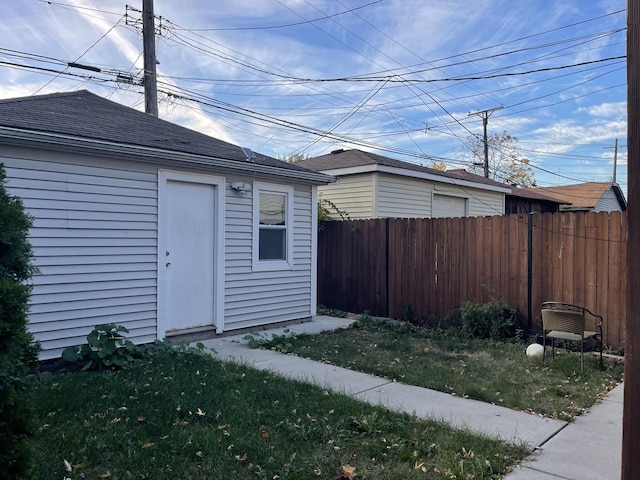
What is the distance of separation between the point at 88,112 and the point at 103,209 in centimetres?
209

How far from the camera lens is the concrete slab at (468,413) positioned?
12.3 feet

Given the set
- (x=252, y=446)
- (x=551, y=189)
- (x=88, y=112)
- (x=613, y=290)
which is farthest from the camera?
(x=551, y=189)

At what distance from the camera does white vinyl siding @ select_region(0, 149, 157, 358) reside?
5309 millimetres

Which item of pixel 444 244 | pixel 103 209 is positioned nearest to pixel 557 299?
pixel 444 244

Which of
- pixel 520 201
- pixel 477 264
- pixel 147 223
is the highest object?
pixel 520 201

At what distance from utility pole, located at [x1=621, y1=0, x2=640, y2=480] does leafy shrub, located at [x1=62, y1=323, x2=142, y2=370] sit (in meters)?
4.84

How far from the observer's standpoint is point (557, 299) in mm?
7078

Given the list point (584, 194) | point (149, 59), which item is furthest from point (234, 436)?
point (584, 194)

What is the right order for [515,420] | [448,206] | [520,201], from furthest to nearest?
[520,201]
[448,206]
[515,420]

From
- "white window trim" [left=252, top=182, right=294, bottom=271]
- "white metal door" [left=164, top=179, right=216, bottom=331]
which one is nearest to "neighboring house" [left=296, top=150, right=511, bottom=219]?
"white window trim" [left=252, top=182, right=294, bottom=271]

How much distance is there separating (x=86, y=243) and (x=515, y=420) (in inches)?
198

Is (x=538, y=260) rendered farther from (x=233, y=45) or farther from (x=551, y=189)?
(x=551, y=189)

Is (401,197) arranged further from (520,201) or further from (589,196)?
(589,196)

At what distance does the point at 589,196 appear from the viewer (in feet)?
85.4
